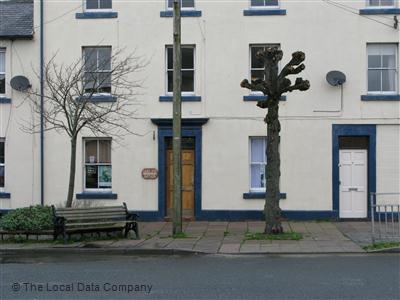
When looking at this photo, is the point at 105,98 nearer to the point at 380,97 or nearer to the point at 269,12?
the point at 269,12

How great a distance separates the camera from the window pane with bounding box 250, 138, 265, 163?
64.3 feet

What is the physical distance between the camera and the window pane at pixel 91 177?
20.0 metres

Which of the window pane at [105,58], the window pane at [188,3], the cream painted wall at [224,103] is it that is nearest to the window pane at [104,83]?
the window pane at [105,58]

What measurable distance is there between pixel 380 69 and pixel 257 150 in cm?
468

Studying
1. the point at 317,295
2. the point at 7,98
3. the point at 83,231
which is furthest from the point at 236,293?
the point at 7,98

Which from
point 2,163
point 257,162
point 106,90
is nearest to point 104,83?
point 106,90

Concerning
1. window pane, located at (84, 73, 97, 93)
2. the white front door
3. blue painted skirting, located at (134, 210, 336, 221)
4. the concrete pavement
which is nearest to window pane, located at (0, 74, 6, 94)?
window pane, located at (84, 73, 97, 93)

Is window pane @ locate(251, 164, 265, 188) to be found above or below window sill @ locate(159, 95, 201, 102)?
below

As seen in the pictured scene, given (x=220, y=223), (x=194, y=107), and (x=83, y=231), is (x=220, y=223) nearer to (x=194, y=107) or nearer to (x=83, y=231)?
(x=194, y=107)

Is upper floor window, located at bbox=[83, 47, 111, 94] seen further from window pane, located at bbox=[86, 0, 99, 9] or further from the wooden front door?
the wooden front door

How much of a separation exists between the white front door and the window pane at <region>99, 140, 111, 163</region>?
7.54m

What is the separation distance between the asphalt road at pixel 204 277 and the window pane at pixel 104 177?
23.2 feet

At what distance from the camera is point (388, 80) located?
19.2m

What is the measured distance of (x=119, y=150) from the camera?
1967 cm
